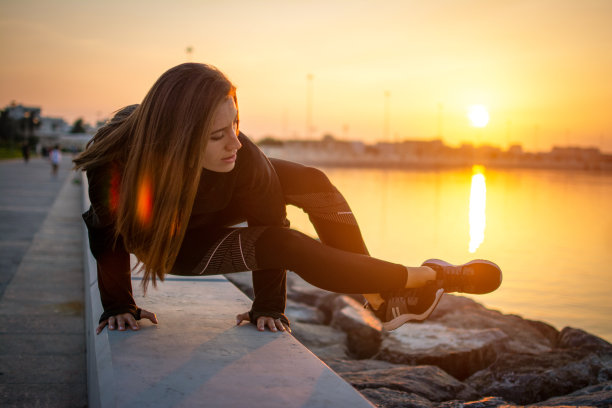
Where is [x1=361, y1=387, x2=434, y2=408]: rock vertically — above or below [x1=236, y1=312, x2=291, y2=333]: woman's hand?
below

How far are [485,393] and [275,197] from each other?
1.64m

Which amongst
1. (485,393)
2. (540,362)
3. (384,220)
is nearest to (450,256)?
(384,220)

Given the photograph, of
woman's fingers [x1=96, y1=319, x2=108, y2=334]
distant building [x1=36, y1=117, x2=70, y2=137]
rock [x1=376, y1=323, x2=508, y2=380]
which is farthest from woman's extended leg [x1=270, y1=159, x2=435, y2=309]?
distant building [x1=36, y1=117, x2=70, y2=137]

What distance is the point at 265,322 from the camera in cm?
225

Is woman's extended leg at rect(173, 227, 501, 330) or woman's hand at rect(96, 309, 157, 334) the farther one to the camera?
woman's extended leg at rect(173, 227, 501, 330)

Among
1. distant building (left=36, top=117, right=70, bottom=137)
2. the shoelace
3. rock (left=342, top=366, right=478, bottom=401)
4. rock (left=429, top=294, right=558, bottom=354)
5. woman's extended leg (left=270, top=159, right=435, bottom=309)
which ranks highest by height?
distant building (left=36, top=117, right=70, bottom=137)

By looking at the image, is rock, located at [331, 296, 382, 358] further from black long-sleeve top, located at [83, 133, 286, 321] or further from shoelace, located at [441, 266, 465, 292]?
black long-sleeve top, located at [83, 133, 286, 321]

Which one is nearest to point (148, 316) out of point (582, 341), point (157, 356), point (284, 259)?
point (157, 356)

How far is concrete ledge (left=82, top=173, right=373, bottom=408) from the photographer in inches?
59.5

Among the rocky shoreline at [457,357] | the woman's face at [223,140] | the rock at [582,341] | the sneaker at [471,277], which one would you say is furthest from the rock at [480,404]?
the rock at [582,341]

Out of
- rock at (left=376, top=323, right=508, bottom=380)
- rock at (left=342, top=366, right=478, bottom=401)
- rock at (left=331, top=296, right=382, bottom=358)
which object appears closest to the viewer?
rock at (left=342, top=366, right=478, bottom=401)

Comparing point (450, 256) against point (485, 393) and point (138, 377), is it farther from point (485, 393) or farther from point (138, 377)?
point (138, 377)

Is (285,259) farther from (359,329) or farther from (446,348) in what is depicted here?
(359,329)

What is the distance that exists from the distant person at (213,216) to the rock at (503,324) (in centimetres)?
245
